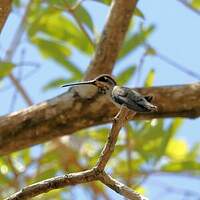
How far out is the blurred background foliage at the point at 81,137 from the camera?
3.49 metres

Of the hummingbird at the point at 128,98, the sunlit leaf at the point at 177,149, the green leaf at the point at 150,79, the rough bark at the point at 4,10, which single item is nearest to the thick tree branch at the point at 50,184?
the hummingbird at the point at 128,98

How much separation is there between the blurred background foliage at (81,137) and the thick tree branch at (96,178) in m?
1.31

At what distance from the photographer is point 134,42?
3709mm

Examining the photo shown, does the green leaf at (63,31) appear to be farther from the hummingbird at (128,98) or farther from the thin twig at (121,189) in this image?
the thin twig at (121,189)

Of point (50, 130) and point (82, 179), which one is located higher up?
point (50, 130)

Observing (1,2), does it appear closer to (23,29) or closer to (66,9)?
(66,9)

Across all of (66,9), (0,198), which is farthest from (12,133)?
(66,9)

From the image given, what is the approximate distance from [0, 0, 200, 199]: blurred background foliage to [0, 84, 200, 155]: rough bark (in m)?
0.24

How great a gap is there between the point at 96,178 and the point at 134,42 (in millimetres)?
1803

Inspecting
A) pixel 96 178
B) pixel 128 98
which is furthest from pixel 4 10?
pixel 96 178

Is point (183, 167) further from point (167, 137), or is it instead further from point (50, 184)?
point (50, 184)

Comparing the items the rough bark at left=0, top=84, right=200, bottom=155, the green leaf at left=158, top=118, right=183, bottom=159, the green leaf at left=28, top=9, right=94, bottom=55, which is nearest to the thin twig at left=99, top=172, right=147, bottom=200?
the rough bark at left=0, top=84, right=200, bottom=155

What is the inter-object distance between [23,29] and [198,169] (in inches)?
46.6

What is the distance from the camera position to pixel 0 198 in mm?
2789
